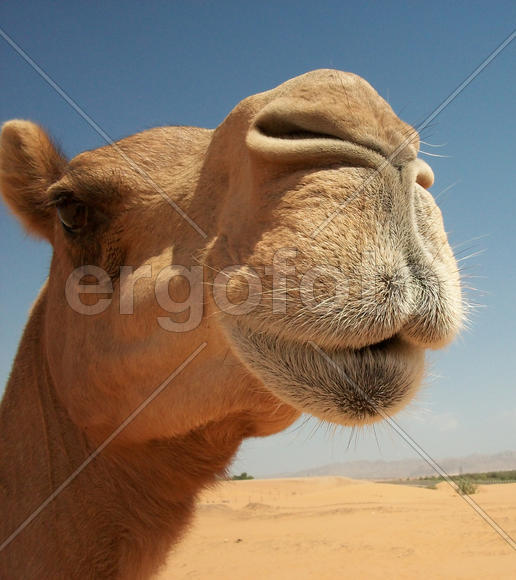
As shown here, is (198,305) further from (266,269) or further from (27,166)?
(27,166)

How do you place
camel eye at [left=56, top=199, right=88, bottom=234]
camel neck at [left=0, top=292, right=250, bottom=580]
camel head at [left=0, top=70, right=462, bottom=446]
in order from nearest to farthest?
camel head at [left=0, top=70, right=462, bottom=446] → camel neck at [left=0, top=292, right=250, bottom=580] → camel eye at [left=56, top=199, right=88, bottom=234]

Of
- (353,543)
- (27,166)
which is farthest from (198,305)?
(353,543)

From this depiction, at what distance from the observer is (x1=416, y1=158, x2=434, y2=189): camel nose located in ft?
6.37

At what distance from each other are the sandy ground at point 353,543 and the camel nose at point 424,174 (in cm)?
436

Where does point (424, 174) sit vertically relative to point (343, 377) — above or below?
above

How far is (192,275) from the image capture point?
7.77 ft

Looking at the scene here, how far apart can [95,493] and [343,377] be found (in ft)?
6.05

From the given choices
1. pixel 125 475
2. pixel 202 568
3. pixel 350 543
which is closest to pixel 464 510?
pixel 350 543

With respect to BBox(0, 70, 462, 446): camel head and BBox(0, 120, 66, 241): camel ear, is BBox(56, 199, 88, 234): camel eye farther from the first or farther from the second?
BBox(0, 120, 66, 241): camel ear

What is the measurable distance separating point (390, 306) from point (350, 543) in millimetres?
10814

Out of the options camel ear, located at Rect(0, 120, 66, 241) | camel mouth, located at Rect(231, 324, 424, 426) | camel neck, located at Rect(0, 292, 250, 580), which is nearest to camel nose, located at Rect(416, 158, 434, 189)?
camel mouth, located at Rect(231, 324, 424, 426)

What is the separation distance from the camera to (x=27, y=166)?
11.3 feet

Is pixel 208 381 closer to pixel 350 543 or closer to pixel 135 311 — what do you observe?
pixel 135 311

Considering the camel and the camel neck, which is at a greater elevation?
the camel
